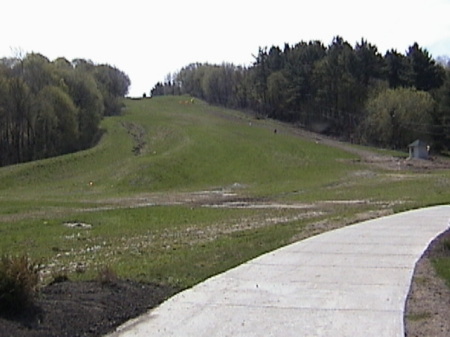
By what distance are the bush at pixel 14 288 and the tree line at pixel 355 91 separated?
7939 cm

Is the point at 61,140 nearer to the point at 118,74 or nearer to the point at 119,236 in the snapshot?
the point at 119,236

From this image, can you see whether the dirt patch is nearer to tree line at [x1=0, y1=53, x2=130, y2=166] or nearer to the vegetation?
the vegetation

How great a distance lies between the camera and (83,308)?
8.61 m

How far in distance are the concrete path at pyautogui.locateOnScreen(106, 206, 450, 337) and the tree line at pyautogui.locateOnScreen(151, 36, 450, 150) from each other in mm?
72086

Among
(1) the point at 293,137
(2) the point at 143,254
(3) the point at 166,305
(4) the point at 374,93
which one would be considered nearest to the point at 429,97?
(4) the point at 374,93

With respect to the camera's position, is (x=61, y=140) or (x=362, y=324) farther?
(x=61, y=140)

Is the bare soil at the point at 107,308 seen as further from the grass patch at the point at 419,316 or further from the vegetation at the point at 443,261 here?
the vegetation at the point at 443,261

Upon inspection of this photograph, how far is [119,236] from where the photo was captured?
21391mm

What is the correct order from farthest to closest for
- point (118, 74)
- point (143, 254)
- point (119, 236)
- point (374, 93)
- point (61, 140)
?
1. point (118, 74)
2. point (374, 93)
3. point (61, 140)
4. point (119, 236)
5. point (143, 254)

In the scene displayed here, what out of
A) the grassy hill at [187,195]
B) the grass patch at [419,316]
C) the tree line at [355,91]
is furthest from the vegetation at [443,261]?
the tree line at [355,91]

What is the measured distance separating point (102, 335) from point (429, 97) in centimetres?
8362

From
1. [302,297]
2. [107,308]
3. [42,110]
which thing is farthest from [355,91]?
[107,308]

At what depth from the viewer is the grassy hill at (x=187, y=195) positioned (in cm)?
1619

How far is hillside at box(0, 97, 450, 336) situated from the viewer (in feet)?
52.4
